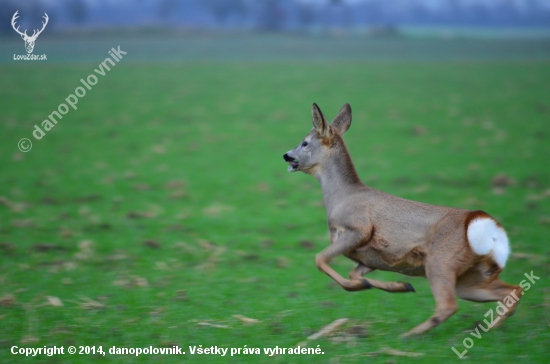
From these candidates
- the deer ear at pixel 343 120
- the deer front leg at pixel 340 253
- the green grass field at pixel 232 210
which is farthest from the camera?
the deer ear at pixel 343 120

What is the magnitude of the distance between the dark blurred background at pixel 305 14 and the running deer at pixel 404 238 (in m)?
76.6

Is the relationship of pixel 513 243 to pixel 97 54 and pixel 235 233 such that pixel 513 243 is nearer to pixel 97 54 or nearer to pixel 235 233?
pixel 235 233

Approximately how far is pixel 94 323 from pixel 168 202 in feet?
23.2

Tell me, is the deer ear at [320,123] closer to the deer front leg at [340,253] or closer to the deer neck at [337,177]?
the deer neck at [337,177]

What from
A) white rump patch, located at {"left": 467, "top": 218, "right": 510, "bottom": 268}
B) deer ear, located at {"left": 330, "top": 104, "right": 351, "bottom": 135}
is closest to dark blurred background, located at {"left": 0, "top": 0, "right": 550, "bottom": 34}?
deer ear, located at {"left": 330, "top": 104, "right": 351, "bottom": 135}

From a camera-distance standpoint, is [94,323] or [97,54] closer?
[94,323]

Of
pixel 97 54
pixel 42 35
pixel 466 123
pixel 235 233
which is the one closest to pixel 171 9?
pixel 42 35

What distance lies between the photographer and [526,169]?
635 inches

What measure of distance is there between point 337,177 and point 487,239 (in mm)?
1958

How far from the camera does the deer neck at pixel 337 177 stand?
7.43 metres

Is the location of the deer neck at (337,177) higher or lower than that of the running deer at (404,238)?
higher

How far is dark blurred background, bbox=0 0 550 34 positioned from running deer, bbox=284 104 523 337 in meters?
76.6

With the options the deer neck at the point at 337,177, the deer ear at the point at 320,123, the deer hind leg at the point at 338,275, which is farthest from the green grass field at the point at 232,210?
the deer ear at the point at 320,123

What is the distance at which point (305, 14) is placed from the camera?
364 ft
